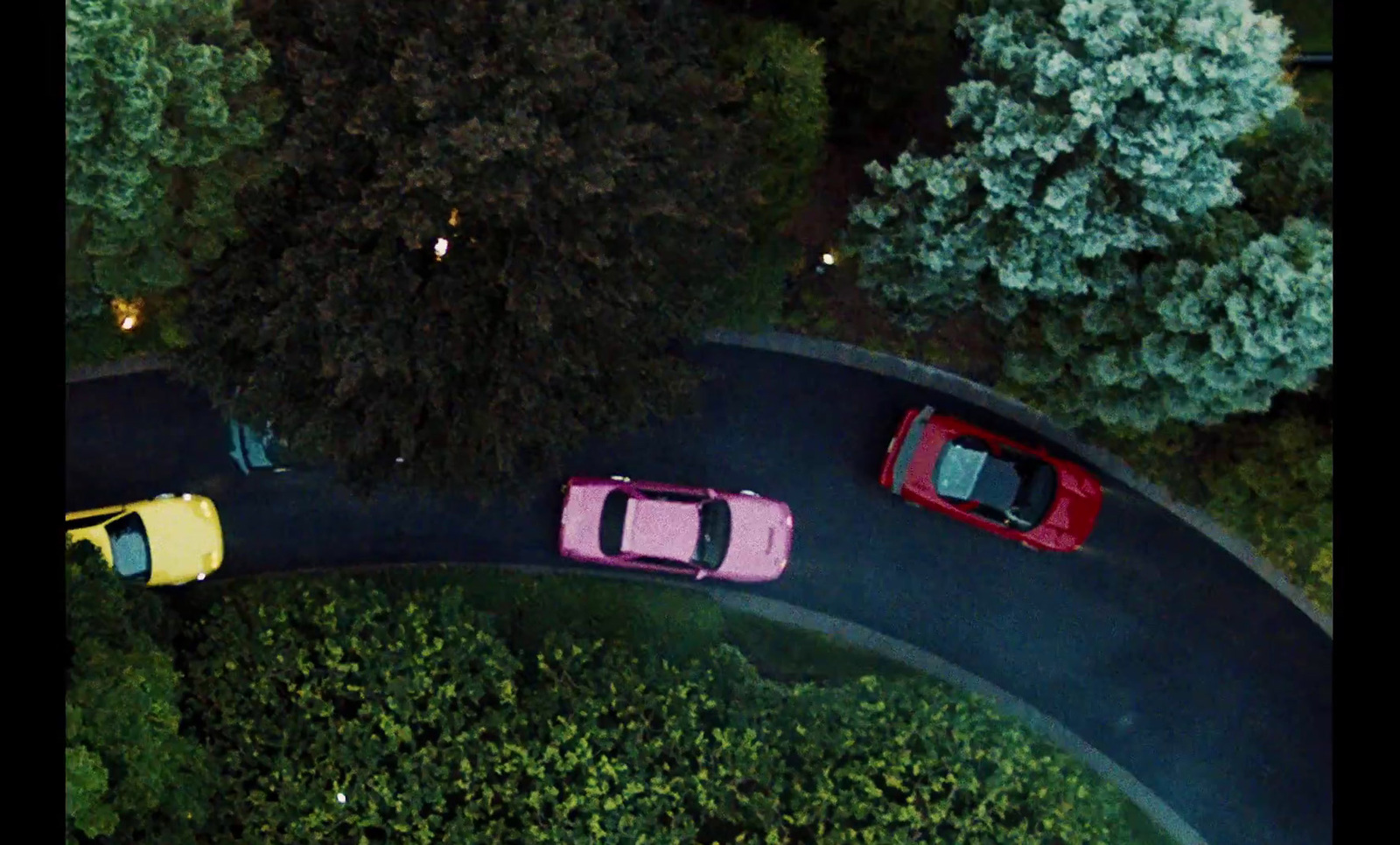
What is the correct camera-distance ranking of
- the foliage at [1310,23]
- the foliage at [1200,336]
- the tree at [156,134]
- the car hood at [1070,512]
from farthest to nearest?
1. the car hood at [1070,512]
2. the foliage at [1310,23]
3. the foliage at [1200,336]
4. the tree at [156,134]

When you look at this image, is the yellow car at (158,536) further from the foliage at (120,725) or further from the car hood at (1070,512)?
the car hood at (1070,512)

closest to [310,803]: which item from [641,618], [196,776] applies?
[196,776]

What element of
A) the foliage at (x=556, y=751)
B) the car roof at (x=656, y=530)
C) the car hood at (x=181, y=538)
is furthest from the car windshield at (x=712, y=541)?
the car hood at (x=181, y=538)

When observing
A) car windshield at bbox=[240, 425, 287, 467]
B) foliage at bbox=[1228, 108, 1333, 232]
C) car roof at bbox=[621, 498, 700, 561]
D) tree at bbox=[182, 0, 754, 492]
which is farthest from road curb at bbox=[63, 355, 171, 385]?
foliage at bbox=[1228, 108, 1333, 232]

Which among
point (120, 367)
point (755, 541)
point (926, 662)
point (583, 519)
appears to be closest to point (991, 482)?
point (926, 662)

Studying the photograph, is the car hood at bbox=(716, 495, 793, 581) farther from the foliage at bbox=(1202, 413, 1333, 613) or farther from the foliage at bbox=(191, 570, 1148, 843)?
the foliage at bbox=(1202, 413, 1333, 613)

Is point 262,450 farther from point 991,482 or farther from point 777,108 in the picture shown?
point 991,482

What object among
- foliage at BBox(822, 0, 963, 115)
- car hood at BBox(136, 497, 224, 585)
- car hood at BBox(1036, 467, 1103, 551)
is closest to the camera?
foliage at BBox(822, 0, 963, 115)

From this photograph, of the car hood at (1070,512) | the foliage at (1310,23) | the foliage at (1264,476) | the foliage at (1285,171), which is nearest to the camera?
the foliage at (1285,171)
